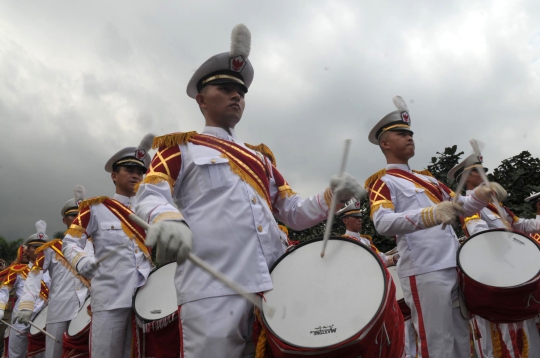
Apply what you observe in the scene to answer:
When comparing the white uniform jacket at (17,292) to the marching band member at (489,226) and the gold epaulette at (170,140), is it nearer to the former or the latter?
the gold epaulette at (170,140)

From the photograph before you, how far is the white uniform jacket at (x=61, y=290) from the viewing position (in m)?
6.53

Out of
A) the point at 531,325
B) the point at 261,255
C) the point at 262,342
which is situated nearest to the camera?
the point at 262,342

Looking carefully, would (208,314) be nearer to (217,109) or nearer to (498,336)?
(217,109)

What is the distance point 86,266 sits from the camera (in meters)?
4.28

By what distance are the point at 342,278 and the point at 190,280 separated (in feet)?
2.41

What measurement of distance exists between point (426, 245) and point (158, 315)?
7.30 ft

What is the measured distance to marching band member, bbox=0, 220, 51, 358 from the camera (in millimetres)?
8992

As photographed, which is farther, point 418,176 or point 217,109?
point 418,176

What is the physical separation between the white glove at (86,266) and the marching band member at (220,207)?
203 cm

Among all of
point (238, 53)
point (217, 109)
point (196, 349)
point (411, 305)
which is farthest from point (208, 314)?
point (411, 305)

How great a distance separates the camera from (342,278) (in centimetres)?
219

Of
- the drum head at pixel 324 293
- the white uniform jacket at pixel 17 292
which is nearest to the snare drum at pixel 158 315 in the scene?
the drum head at pixel 324 293

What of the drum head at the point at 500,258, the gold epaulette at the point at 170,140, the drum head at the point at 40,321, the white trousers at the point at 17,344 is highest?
the gold epaulette at the point at 170,140

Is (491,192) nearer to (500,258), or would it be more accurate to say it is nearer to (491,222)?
(500,258)
